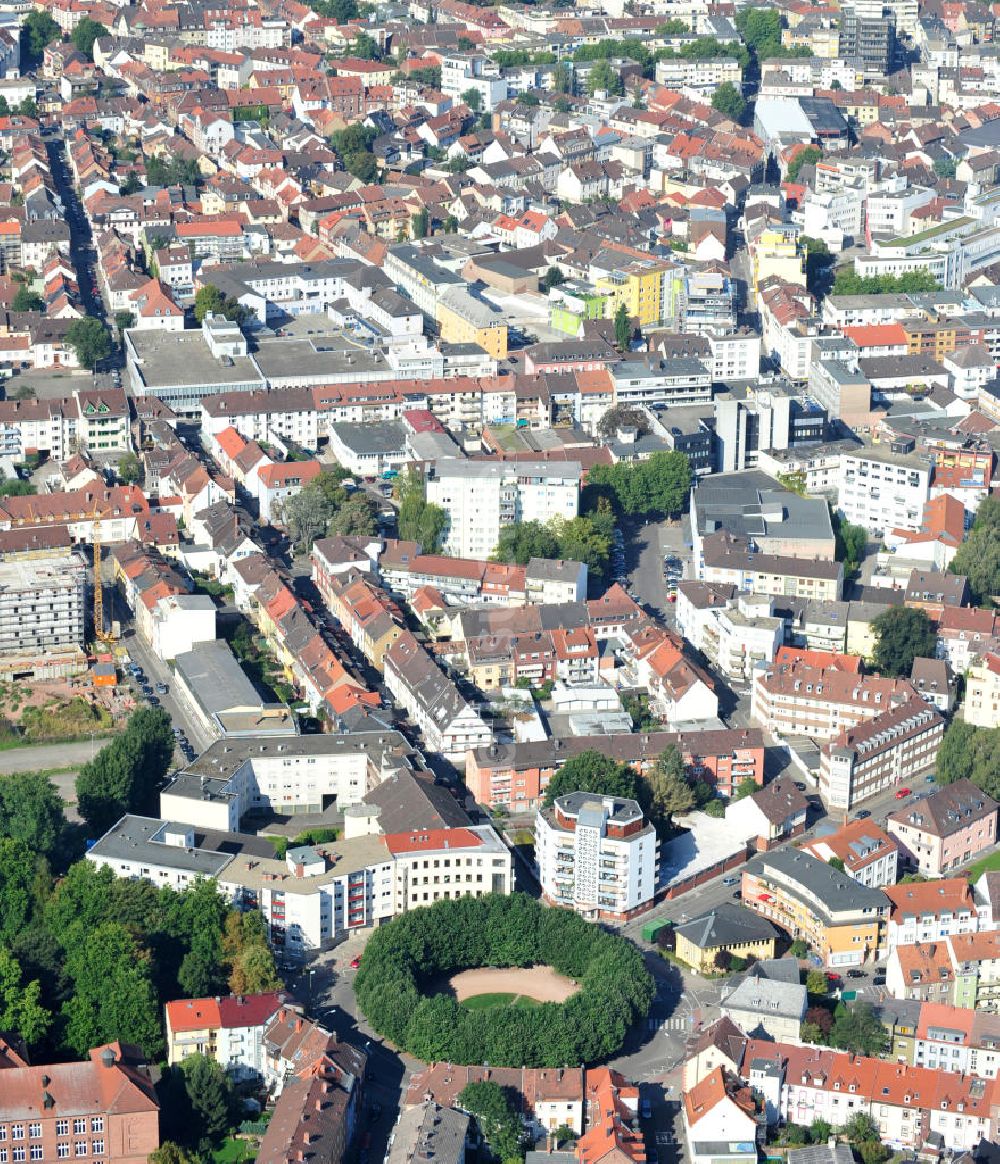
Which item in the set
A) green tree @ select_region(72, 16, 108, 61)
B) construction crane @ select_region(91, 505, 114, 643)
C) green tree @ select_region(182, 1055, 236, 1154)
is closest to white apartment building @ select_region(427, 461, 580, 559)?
construction crane @ select_region(91, 505, 114, 643)

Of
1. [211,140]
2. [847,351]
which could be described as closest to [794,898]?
[847,351]

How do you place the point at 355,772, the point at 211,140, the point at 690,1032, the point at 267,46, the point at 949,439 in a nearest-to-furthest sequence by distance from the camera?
the point at 690,1032, the point at 355,772, the point at 949,439, the point at 211,140, the point at 267,46

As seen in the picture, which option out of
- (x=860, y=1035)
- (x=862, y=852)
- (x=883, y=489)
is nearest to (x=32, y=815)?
(x=862, y=852)

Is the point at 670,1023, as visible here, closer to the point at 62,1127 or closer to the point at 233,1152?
the point at 233,1152

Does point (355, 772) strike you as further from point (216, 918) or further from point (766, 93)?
point (766, 93)

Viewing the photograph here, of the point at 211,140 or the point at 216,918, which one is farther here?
the point at 211,140

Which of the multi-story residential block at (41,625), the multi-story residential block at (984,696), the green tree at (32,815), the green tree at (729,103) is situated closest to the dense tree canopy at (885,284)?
the green tree at (729,103)
